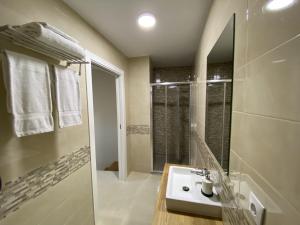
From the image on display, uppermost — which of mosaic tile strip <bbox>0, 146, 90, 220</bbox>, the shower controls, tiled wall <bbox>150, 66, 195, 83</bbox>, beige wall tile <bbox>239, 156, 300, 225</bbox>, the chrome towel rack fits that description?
tiled wall <bbox>150, 66, 195, 83</bbox>

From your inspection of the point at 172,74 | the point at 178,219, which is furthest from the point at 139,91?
the point at 178,219

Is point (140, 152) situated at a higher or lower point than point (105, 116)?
lower

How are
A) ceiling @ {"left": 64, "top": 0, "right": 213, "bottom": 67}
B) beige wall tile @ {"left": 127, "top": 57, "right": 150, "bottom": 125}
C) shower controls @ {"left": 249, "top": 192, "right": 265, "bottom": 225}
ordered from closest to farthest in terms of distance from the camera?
shower controls @ {"left": 249, "top": 192, "right": 265, "bottom": 225} < ceiling @ {"left": 64, "top": 0, "right": 213, "bottom": 67} < beige wall tile @ {"left": 127, "top": 57, "right": 150, "bottom": 125}

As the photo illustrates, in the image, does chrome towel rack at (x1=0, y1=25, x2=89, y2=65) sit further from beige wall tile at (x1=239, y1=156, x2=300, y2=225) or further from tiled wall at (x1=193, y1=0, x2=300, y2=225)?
beige wall tile at (x1=239, y1=156, x2=300, y2=225)

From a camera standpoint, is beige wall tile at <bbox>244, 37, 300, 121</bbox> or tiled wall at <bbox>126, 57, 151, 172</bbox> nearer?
beige wall tile at <bbox>244, 37, 300, 121</bbox>

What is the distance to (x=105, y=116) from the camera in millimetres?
3555

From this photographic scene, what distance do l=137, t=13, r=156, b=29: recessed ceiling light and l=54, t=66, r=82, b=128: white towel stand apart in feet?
3.02

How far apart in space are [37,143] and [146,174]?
A: 2.32 m

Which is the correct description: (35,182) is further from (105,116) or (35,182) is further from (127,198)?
(105,116)

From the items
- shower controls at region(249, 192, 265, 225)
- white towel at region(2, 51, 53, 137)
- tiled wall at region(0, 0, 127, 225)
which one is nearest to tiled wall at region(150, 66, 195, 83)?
tiled wall at region(0, 0, 127, 225)

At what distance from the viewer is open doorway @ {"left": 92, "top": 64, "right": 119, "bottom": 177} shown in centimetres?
348

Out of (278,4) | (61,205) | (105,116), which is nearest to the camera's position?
(278,4)

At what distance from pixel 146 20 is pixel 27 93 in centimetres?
131

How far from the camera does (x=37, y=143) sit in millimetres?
998
